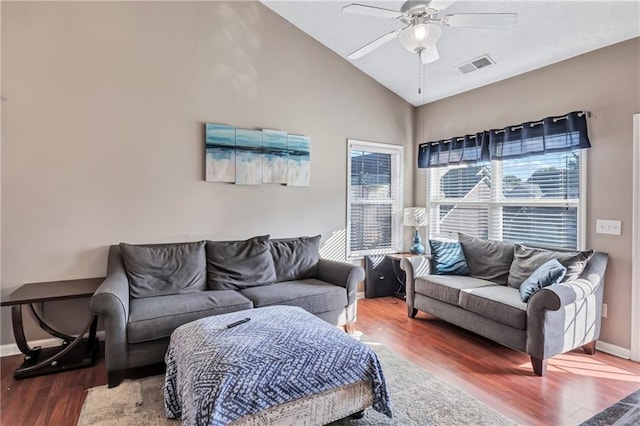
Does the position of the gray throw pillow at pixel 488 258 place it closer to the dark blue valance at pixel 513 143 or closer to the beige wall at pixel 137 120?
the dark blue valance at pixel 513 143

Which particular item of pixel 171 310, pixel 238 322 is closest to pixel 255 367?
pixel 238 322

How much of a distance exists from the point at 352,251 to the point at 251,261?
1.64m

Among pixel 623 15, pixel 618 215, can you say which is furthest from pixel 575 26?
pixel 618 215

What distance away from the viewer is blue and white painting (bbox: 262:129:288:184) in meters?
3.80

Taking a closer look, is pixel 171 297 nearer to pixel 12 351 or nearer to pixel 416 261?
pixel 12 351

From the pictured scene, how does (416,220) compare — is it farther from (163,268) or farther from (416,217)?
(163,268)

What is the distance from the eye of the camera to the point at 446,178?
4.67m

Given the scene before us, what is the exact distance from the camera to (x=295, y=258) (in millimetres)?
3670

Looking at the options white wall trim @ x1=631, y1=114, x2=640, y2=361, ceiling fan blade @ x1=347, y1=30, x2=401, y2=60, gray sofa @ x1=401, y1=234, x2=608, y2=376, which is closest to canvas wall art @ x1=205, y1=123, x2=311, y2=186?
ceiling fan blade @ x1=347, y1=30, x2=401, y2=60

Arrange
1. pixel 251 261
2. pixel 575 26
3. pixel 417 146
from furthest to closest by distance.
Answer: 1. pixel 417 146
2. pixel 251 261
3. pixel 575 26

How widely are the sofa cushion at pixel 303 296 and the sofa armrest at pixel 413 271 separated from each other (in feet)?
2.97

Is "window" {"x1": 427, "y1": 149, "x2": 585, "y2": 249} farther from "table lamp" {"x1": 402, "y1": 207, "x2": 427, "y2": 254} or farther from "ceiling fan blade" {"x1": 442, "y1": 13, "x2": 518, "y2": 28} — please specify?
"ceiling fan blade" {"x1": 442, "y1": 13, "x2": 518, "y2": 28}

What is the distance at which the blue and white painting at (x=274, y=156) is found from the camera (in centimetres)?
380

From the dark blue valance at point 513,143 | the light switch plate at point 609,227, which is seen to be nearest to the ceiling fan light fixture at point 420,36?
the dark blue valance at point 513,143
